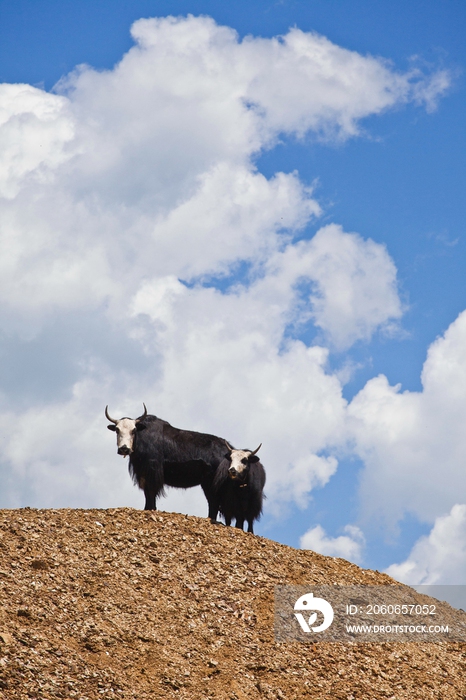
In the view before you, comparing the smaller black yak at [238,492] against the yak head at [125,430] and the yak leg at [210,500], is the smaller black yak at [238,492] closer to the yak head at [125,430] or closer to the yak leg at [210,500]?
the yak leg at [210,500]

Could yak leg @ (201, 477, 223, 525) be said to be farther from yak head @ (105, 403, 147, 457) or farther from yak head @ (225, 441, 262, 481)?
yak head @ (105, 403, 147, 457)

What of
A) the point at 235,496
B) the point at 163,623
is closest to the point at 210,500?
the point at 235,496

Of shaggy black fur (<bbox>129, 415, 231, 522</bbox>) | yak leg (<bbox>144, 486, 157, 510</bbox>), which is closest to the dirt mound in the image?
yak leg (<bbox>144, 486, 157, 510</bbox>)

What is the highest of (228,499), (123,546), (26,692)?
(228,499)

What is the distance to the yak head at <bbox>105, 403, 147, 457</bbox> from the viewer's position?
63.1 feet

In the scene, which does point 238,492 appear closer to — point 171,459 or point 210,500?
point 210,500

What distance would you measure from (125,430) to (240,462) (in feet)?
8.90

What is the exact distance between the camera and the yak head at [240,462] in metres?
19.0

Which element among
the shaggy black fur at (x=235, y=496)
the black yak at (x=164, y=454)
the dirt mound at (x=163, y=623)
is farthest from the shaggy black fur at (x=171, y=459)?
the dirt mound at (x=163, y=623)

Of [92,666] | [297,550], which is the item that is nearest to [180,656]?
[92,666]

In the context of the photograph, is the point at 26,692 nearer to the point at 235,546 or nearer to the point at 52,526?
the point at 52,526

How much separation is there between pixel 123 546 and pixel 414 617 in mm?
5868

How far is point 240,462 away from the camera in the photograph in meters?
19.4

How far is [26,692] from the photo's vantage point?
40.1 ft
